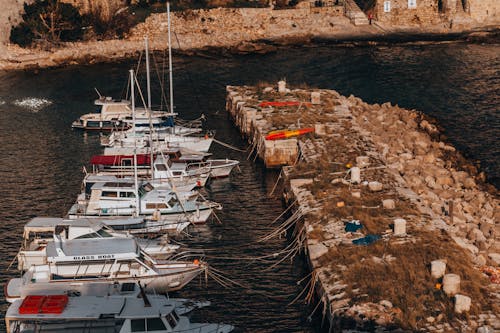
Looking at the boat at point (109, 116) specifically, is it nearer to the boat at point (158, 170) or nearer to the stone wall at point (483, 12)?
the boat at point (158, 170)

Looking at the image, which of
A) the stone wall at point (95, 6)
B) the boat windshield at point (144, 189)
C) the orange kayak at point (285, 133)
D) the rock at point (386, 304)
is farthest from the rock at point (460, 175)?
the stone wall at point (95, 6)

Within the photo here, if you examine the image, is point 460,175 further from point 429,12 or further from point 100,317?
point 429,12

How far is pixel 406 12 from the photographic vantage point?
118 meters

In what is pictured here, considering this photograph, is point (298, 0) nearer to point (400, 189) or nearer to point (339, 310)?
point (400, 189)

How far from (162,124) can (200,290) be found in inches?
1190

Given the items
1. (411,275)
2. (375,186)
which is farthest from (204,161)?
(411,275)

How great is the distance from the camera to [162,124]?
A: 239 ft

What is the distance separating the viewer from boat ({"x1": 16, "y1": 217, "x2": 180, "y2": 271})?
1741 inches

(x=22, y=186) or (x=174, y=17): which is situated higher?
(x=174, y=17)

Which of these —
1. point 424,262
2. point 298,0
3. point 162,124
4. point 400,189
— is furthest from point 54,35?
point 424,262

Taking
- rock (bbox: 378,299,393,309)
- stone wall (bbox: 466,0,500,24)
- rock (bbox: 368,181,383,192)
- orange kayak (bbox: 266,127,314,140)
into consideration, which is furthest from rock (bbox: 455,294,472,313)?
stone wall (bbox: 466,0,500,24)

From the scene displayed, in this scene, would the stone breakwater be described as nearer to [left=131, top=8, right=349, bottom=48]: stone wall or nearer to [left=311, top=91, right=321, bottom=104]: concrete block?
[left=311, top=91, right=321, bottom=104]: concrete block

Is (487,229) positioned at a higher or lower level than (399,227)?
lower

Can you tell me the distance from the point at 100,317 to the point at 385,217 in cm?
1527
